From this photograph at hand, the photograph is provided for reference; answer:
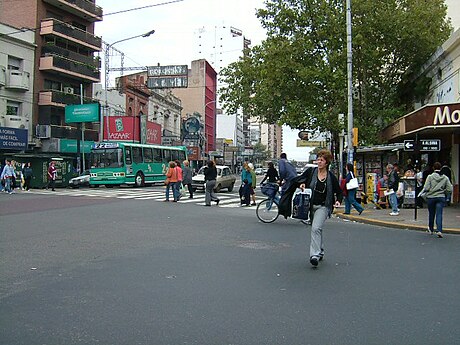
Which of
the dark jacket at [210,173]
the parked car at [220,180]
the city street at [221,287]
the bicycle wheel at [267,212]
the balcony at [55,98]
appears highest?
the balcony at [55,98]

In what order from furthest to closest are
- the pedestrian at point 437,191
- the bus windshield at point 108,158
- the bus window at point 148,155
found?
1. the bus window at point 148,155
2. the bus windshield at point 108,158
3. the pedestrian at point 437,191

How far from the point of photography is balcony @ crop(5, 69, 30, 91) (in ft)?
111

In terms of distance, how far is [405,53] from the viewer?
2383cm

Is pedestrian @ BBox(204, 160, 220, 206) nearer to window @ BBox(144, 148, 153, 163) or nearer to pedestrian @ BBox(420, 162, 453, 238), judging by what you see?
pedestrian @ BBox(420, 162, 453, 238)

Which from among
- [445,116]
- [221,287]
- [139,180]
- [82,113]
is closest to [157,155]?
[139,180]

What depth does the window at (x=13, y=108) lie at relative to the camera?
34250 millimetres

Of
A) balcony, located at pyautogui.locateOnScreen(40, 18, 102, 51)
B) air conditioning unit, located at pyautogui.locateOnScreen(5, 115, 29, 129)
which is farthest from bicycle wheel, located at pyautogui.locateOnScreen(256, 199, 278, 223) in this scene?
balcony, located at pyautogui.locateOnScreen(40, 18, 102, 51)

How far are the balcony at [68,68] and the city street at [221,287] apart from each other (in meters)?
29.9

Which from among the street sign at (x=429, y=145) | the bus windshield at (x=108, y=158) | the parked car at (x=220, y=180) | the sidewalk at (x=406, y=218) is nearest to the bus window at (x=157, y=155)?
the bus windshield at (x=108, y=158)

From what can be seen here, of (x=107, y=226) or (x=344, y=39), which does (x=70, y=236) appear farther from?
(x=344, y=39)

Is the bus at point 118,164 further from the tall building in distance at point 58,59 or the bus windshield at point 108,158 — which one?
the tall building in distance at point 58,59

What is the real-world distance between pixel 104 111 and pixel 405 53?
30.5 metres

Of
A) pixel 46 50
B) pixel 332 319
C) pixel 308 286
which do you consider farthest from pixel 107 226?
pixel 46 50

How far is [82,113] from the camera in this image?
121 feet
